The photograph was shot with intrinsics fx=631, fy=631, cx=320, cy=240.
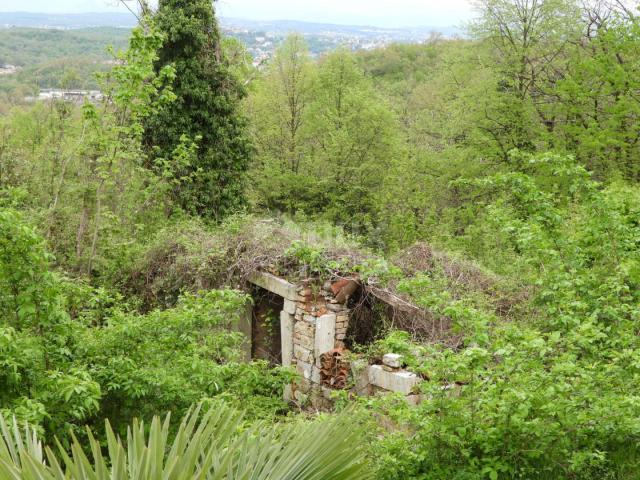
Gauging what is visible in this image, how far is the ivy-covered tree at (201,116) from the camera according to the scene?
582 inches

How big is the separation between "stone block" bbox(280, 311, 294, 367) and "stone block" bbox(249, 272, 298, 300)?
1.10 feet

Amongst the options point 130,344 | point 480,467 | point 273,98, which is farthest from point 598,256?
point 273,98

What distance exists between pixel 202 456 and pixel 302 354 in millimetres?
6767

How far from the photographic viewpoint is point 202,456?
2959 mm

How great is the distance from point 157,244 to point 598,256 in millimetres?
7484

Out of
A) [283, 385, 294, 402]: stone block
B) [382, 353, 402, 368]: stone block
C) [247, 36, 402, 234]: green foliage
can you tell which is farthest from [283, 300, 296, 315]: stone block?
[247, 36, 402, 234]: green foliage

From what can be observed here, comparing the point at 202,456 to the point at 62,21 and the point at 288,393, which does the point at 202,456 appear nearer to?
the point at 288,393

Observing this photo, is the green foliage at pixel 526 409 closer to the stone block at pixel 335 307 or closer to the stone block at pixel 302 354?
the stone block at pixel 335 307

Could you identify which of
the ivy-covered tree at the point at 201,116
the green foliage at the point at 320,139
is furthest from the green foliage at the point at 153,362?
the green foliage at the point at 320,139

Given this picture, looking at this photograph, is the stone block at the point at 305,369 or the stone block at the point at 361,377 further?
the stone block at the point at 305,369

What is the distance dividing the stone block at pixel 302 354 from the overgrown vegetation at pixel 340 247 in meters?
0.45

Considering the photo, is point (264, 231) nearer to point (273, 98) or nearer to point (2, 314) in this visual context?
point (2, 314)

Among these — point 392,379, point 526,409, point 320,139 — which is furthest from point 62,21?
point 526,409

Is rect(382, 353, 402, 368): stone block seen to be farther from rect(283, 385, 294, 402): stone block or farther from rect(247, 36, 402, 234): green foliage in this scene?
rect(247, 36, 402, 234): green foliage
